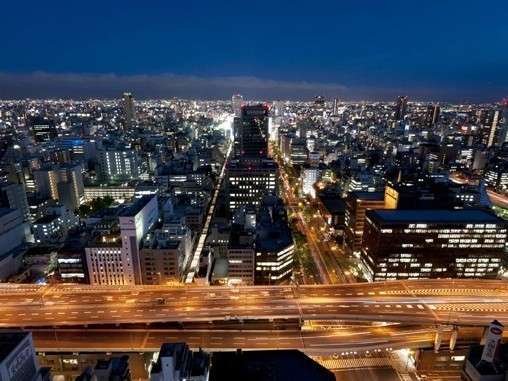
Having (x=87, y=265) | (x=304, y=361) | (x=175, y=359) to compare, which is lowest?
(x=87, y=265)

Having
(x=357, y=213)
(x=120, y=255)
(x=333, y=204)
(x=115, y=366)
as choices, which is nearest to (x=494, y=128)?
(x=333, y=204)

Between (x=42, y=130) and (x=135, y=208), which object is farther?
(x=42, y=130)

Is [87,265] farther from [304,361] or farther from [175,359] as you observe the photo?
[304,361]

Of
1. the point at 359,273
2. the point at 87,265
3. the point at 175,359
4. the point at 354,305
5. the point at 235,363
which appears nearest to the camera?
the point at 175,359

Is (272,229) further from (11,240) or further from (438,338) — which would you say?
(11,240)

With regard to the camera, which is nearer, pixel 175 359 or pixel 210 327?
pixel 175 359

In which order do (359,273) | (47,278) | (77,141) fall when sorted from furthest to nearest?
(77,141) → (359,273) → (47,278)

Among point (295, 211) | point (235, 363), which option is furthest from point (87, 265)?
point (295, 211)
